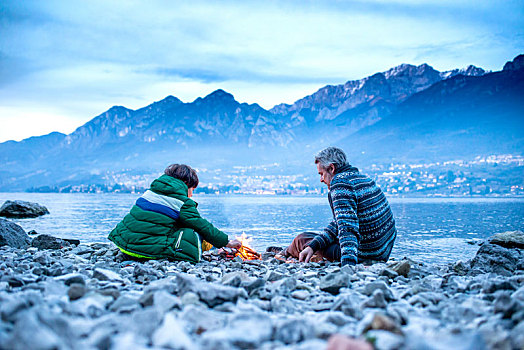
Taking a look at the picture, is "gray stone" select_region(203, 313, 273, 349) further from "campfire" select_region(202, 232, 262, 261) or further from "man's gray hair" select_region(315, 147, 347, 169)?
"campfire" select_region(202, 232, 262, 261)

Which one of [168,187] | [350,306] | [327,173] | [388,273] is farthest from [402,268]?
[168,187]

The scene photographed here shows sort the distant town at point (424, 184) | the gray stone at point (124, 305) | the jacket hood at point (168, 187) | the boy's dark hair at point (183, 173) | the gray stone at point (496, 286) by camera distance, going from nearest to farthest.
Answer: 1. the gray stone at point (124, 305)
2. the gray stone at point (496, 286)
3. the jacket hood at point (168, 187)
4. the boy's dark hair at point (183, 173)
5. the distant town at point (424, 184)

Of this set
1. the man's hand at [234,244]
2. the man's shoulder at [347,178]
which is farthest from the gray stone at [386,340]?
the man's hand at [234,244]

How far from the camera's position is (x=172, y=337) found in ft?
7.32

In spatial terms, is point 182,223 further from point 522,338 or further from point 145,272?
point 522,338

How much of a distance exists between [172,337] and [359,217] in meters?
4.59

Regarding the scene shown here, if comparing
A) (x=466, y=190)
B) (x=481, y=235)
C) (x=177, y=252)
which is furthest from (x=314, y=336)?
(x=466, y=190)

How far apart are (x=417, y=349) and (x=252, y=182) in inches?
7607

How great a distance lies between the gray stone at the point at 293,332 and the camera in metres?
2.40

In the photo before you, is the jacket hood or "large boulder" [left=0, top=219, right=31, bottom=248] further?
"large boulder" [left=0, top=219, right=31, bottom=248]

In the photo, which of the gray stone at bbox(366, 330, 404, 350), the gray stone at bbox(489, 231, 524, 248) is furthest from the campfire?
the gray stone at bbox(489, 231, 524, 248)

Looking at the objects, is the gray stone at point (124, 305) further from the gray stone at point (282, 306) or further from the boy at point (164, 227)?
the boy at point (164, 227)

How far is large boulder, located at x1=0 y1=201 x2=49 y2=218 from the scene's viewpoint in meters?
34.3

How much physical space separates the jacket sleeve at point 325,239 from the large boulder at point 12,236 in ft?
24.1
